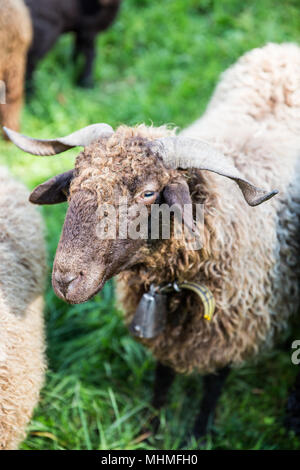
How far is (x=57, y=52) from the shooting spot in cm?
671

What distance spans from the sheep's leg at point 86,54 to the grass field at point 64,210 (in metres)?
0.16

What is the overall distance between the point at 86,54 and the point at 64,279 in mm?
4795

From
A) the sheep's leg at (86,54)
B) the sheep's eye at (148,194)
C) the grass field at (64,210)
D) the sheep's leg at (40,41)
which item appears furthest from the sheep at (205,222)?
the sheep's leg at (86,54)

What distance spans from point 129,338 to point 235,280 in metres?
1.34

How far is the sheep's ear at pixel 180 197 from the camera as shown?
2.28 meters

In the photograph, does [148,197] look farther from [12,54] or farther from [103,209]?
[12,54]

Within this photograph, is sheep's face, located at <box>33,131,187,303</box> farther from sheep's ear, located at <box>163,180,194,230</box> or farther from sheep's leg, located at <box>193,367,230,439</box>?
sheep's leg, located at <box>193,367,230,439</box>

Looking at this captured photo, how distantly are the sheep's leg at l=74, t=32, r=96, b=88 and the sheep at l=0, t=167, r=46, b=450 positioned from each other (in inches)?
137

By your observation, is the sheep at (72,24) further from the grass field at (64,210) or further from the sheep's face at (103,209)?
the sheep's face at (103,209)

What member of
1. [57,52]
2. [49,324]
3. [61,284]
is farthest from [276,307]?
[57,52]

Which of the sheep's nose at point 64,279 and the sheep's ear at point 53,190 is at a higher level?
the sheep's ear at point 53,190

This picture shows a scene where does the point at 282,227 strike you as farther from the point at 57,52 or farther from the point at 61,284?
the point at 57,52

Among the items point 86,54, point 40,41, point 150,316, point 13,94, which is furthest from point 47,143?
point 86,54

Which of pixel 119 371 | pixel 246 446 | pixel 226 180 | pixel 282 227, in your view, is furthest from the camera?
pixel 119 371
